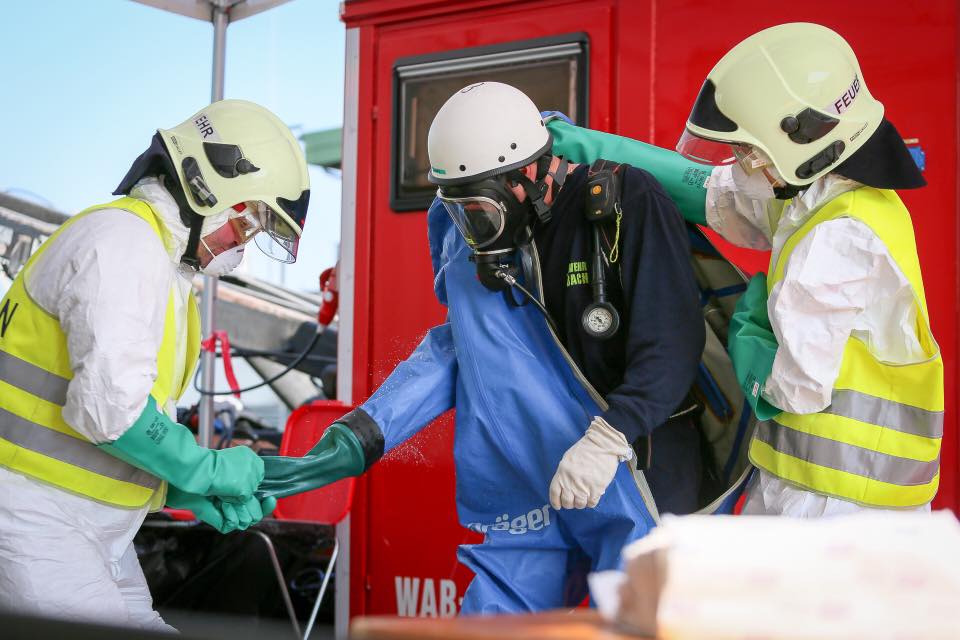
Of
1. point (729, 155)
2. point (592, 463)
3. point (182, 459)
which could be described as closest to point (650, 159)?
point (729, 155)

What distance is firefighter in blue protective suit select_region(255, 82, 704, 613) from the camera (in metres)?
2.25

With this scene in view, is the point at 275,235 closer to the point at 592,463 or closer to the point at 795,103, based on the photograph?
the point at 592,463

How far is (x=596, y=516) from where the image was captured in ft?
7.79

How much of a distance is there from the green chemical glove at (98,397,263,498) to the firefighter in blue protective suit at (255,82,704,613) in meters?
0.10

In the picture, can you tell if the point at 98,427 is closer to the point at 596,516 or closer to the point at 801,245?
the point at 596,516

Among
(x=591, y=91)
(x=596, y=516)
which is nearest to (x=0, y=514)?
(x=596, y=516)

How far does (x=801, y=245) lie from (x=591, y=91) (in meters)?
Result: 1.52

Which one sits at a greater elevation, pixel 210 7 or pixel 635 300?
pixel 210 7

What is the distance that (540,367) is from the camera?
8.00 ft

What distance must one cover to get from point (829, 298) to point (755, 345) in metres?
0.21

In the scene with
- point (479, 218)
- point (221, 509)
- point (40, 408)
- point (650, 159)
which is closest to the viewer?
point (40, 408)

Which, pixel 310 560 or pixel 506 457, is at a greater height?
pixel 506 457

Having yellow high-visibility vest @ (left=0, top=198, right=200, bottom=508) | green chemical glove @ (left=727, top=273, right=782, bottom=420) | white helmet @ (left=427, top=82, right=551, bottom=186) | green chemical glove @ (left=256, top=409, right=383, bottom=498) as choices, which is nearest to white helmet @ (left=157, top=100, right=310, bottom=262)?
yellow high-visibility vest @ (left=0, top=198, right=200, bottom=508)

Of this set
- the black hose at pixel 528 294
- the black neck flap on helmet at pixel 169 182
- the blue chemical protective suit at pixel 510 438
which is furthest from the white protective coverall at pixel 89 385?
the black hose at pixel 528 294
